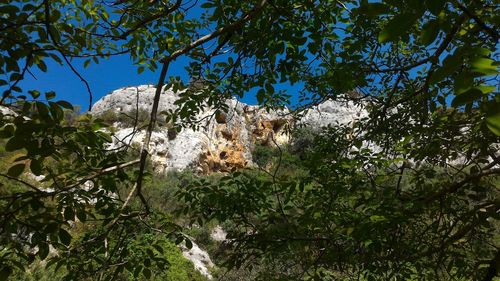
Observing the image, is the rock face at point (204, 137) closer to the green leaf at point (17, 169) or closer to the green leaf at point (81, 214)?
the green leaf at point (81, 214)

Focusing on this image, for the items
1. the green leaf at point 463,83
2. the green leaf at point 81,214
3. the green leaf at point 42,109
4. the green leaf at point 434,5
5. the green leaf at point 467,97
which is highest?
the green leaf at point 42,109

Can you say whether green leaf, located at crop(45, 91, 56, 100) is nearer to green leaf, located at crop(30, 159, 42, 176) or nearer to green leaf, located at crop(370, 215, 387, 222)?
green leaf, located at crop(30, 159, 42, 176)

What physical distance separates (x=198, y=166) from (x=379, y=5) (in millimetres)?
20425

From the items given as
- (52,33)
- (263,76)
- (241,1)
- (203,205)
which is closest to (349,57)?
(263,76)

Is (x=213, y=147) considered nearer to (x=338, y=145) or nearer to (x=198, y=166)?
(x=198, y=166)

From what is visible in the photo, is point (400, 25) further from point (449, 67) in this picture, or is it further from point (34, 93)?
point (34, 93)

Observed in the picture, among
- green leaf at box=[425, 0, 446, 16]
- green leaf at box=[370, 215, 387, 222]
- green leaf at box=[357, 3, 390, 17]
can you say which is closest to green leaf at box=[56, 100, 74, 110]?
green leaf at box=[357, 3, 390, 17]

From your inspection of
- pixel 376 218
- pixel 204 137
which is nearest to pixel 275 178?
pixel 376 218

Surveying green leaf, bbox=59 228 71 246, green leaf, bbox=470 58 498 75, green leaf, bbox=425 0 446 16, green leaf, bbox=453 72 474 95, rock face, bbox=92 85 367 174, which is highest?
rock face, bbox=92 85 367 174

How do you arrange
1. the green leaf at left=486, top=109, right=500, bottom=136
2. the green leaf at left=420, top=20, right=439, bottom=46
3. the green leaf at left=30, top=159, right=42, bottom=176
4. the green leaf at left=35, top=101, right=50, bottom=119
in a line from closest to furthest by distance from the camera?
the green leaf at left=486, top=109, right=500, bottom=136
the green leaf at left=420, top=20, right=439, bottom=46
the green leaf at left=35, top=101, right=50, bottom=119
the green leaf at left=30, top=159, right=42, bottom=176

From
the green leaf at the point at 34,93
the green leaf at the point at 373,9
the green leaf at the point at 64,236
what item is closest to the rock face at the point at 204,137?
the green leaf at the point at 64,236

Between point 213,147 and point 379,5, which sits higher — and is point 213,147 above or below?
above

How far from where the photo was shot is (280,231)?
1.91 metres

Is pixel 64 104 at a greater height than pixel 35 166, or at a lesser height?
greater
